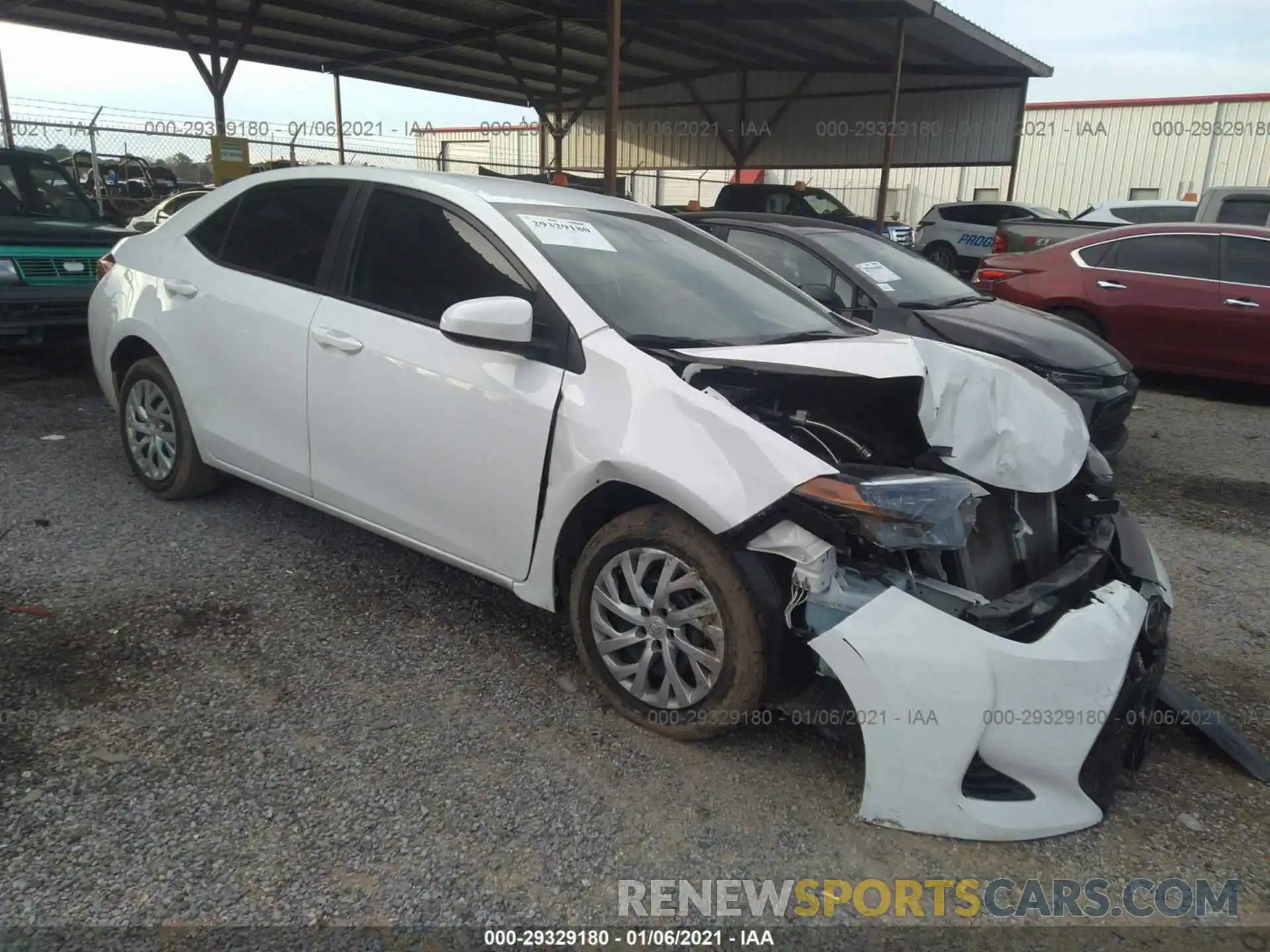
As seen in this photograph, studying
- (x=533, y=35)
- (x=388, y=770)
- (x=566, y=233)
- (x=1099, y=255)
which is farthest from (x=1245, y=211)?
(x=533, y=35)

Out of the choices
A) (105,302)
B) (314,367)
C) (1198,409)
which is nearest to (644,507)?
(314,367)

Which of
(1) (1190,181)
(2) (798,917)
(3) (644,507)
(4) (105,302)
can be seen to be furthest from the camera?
(1) (1190,181)

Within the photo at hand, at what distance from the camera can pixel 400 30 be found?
54.0ft

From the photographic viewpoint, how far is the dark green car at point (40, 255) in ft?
21.1

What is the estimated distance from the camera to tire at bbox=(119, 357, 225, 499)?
4133 mm

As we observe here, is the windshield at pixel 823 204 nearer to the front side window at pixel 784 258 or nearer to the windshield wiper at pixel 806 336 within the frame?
the front side window at pixel 784 258

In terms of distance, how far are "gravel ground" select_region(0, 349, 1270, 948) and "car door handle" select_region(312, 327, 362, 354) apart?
100cm

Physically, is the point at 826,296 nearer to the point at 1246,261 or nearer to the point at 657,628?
the point at 657,628

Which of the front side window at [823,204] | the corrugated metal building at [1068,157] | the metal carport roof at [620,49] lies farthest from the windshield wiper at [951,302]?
the corrugated metal building at [1068,157]

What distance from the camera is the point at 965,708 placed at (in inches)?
84.7

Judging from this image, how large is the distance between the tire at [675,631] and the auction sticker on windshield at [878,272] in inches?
149

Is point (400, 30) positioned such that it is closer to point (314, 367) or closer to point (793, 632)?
point (314, 367)

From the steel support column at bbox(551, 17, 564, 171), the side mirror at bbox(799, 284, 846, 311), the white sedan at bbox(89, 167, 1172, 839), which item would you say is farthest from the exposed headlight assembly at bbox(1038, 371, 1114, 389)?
the steel support column at bbox(551, 17, 564, 171)

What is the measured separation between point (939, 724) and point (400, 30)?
1757 cm
